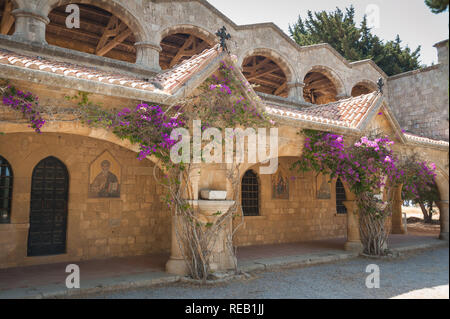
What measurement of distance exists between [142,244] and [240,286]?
3.60m

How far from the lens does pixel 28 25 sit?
756 centimetres

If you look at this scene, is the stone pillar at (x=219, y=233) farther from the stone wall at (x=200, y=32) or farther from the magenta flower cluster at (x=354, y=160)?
the stone wall at (x=200, y=32)

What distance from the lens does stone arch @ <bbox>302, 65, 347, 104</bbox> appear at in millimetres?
12953

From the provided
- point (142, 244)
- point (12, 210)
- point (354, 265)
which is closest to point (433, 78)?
point (354, 265)

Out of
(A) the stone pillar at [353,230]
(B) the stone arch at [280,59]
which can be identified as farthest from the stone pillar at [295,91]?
(A) the stone pillar at [353,230]

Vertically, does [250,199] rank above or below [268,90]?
below

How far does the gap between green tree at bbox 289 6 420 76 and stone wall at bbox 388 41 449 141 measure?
332 cm

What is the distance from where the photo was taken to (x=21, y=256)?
6.74 m

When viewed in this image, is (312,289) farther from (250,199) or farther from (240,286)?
(250,199)

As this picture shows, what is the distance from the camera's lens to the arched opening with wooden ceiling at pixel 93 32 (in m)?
9.87

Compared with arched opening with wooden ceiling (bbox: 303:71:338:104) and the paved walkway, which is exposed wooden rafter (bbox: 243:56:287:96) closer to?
arched opening with wooden ceiling (bbox: 303:71:338:104)

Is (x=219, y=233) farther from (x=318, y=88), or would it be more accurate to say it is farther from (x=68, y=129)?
(x=318, y=88)

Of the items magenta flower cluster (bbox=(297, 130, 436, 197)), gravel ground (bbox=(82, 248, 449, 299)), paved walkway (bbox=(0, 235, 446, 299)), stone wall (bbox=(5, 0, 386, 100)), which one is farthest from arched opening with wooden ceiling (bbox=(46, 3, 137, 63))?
gravel ground (bbox=(82, 248, 449, 299))

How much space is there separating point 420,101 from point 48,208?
13424 millimetres
